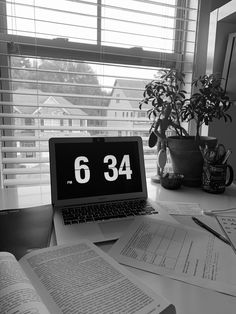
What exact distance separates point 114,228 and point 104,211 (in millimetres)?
110

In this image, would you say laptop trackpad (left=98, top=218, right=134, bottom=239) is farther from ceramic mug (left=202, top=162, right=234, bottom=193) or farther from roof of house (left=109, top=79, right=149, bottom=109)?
roof of house (left=109, top=79, right=149, bottom=109)

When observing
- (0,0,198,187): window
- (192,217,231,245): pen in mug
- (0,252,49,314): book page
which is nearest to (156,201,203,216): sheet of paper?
(192,217,231,245): pen in mug

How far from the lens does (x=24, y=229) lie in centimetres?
67

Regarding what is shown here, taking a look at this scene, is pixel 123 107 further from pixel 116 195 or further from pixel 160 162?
pixel 116 195

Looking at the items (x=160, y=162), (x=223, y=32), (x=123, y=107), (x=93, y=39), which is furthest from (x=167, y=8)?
(x=160, y=162)

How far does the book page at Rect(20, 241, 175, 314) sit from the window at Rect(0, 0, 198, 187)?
2.82ft

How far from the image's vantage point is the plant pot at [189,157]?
1120 mm

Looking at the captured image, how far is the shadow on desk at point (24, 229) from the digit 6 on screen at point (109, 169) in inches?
5.8

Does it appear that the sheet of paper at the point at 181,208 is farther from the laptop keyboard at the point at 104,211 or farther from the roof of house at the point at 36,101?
the roof of house at the point at 36,101

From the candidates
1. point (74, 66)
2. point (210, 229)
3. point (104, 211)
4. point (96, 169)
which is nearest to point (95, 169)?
point (96, 169)

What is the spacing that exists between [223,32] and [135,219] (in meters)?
1.08

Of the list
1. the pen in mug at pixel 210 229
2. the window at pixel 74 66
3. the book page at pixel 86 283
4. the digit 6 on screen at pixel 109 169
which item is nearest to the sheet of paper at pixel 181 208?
the pen in mug at pixel 210 229

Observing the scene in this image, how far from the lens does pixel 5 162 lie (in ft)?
4.19

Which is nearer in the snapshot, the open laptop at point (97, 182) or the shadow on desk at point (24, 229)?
the shadow on desk at point (24, 229)
